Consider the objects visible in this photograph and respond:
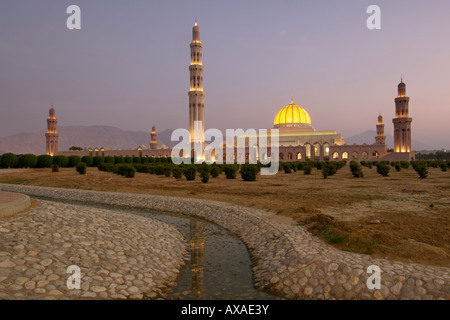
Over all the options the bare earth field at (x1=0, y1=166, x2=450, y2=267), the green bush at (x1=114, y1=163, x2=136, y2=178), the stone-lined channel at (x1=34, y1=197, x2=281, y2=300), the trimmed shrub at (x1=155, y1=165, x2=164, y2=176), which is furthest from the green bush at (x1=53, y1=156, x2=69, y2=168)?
the stone-lined channel at (x1=34, y1=197, x2=281, y2=300)

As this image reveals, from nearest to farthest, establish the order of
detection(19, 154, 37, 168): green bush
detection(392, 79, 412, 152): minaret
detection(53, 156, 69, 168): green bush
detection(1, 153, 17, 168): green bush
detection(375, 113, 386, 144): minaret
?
detection(1, 153, 17, 168): green bush → detection(19, 154, 37, 168): green bush → detection(53, 156, 69, 168): green bush → detection(392, 79, 412, 152): minaret → detection(375, 113, 386, 144): minaret

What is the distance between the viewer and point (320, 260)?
6188 millimetres

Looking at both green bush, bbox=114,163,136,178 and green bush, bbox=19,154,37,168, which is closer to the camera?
green bush, bbox=114,163,136,178

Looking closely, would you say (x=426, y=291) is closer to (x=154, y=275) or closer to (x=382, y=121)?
(x=154, y=275)

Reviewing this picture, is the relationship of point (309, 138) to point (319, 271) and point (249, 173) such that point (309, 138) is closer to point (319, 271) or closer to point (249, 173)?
point (249, 173)

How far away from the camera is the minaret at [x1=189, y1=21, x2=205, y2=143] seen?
6688 centimetres

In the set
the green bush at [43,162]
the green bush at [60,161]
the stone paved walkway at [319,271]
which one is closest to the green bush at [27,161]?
the green bush at [43,162]

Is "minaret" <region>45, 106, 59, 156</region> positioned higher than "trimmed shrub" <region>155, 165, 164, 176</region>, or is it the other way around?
"minaret" <region>45, 106, 59, 156</region>

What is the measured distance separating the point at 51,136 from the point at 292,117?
188ft

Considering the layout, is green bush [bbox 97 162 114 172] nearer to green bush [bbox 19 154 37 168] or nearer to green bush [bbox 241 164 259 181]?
green bush [bbox 19 154 37 168]

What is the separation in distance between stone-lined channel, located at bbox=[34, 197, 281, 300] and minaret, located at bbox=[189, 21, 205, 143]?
58.4 metres

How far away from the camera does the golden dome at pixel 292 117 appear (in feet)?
241

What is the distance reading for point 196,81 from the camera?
67.2m
